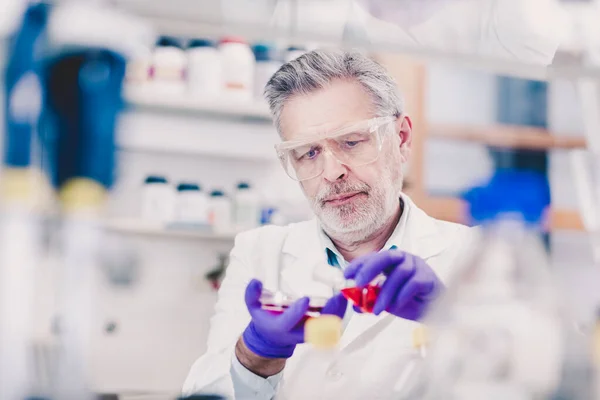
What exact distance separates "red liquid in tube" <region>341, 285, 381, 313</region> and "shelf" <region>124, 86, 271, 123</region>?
1.27 meters

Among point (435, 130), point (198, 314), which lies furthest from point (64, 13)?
point (435, 130)

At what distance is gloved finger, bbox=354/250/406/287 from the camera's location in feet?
3.45

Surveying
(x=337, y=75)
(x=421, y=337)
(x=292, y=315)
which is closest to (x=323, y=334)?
(x=292, y=315)

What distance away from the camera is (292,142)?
145cm

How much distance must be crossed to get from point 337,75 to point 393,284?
0.62 m

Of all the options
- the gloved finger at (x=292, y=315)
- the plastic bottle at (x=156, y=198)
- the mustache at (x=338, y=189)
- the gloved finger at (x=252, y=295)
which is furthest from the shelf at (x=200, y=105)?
the gloved finger at (x=292, y=315)

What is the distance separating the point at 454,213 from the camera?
6.74 ft

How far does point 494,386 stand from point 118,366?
167 centimetres

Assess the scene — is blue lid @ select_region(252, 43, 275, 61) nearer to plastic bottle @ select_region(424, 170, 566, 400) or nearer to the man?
the man

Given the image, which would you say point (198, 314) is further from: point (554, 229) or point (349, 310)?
point (554, 229)

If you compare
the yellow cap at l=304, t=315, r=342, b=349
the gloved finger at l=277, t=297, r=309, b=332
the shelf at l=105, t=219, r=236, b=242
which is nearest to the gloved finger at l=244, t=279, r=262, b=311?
the gloved finger at l=277, t=297, r=309, b=332

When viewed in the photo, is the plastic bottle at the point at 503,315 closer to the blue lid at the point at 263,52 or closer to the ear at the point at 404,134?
the ear at the point at 404,134

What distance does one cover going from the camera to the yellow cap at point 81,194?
0.80m

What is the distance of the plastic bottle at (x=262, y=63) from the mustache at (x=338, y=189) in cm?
66
